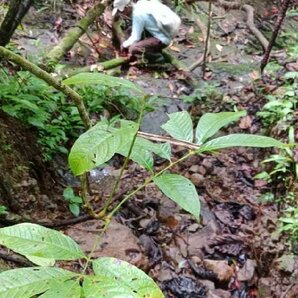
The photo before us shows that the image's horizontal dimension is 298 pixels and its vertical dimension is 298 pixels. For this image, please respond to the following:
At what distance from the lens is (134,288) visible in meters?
0.82

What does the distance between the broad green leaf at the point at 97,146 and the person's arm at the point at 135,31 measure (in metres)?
5.42

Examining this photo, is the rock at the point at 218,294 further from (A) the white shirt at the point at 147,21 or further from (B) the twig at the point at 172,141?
(A) the white shirt at the point at 147,21

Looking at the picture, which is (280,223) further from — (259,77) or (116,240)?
(259,77)

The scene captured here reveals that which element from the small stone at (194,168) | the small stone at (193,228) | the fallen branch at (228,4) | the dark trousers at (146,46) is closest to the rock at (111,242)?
the small stone at (193,228)

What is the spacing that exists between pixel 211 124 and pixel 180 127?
0.09m

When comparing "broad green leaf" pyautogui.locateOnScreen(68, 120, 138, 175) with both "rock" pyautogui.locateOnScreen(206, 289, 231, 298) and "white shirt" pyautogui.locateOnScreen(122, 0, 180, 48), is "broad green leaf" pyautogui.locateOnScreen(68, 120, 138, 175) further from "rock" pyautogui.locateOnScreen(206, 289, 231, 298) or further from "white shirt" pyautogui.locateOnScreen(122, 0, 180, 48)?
"white shirt" pyautogui.locateOnScreen(122, 0, 180, 48)

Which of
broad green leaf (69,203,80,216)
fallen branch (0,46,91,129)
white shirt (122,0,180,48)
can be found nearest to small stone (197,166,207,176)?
broad green leaf (69,203,80,216)

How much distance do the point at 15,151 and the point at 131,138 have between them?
2.41 meters

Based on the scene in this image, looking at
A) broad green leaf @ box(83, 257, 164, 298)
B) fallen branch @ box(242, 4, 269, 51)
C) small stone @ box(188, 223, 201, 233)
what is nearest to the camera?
broad green leaf @ box(83, 257, 164, 298)

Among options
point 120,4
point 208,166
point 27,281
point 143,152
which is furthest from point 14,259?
point 120,4

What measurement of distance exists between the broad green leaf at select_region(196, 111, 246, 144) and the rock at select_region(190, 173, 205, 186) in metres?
2.89

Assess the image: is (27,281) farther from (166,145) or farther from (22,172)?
(22,172)

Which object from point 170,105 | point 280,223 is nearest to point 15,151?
point 280,223

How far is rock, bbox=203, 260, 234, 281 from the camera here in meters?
3.20
